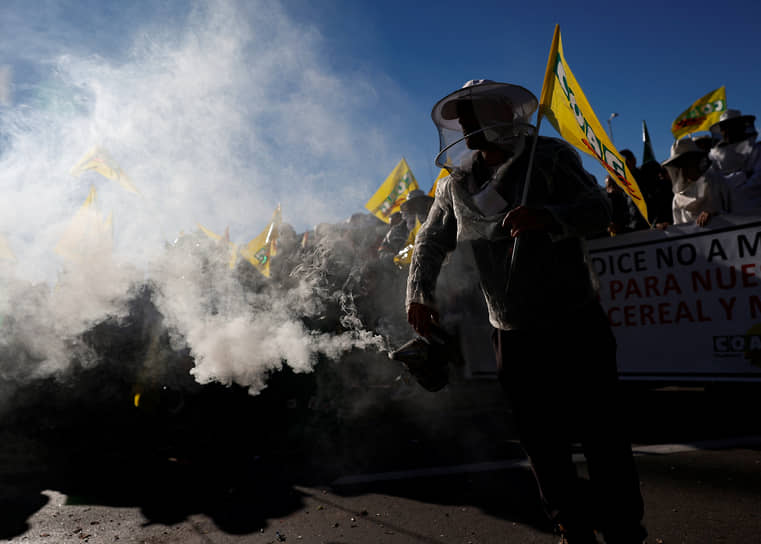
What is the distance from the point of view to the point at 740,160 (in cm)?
519

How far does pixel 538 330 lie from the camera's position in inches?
78.9

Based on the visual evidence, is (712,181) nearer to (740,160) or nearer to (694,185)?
(694,185)

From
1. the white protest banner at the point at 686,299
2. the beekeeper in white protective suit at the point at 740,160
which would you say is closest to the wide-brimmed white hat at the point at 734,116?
the beekeeper in white protective suit at the point at 740,160

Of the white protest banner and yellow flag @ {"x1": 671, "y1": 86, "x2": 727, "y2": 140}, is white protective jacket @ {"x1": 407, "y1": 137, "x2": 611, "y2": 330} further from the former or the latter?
yellow flag @ {"x1": 671, "y1": 86, "x2": 727, "y2": 140}

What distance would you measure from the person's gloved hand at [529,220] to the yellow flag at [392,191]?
7.80 m

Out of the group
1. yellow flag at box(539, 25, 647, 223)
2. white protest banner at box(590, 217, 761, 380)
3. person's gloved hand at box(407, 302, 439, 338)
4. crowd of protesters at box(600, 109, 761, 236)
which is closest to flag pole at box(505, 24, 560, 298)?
yellow flag at box(539, 25, 647, 223)

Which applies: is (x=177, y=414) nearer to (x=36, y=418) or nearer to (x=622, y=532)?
(x=36, y=418)

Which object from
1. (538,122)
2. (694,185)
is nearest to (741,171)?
(694,185)

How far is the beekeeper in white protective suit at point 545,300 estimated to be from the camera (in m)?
1.91

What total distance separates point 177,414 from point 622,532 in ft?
13.5

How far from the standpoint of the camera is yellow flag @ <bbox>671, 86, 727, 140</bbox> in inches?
283

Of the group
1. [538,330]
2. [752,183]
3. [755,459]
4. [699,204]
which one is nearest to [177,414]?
[538,330]

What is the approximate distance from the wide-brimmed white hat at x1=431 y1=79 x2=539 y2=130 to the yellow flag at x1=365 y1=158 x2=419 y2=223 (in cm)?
740

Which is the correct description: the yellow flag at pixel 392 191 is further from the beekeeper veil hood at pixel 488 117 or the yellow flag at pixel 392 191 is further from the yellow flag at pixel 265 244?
the beekeeper veil hood at pixel 488 117
